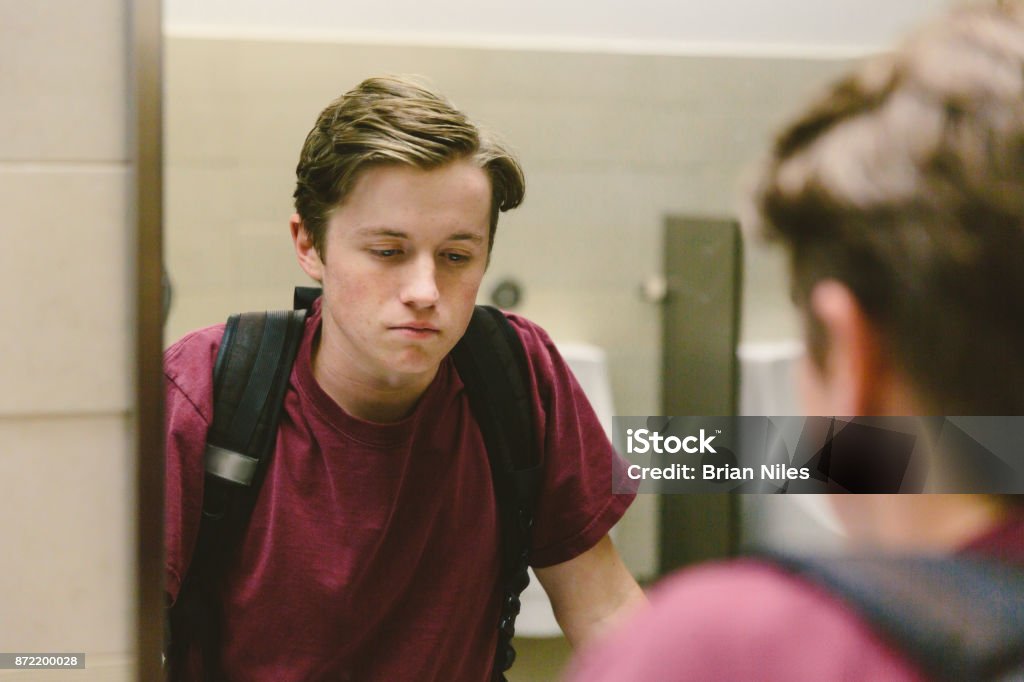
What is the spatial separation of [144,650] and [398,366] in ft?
1.17

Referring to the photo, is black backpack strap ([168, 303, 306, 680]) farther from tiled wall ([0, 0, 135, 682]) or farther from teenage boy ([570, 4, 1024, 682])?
teenage boy ([570, 4, 1024, 682])

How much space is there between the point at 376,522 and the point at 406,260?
0.89 feet

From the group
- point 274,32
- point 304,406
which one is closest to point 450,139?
point 274,32

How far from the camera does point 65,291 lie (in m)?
0.84

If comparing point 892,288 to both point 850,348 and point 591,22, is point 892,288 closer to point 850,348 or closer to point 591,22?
point 850,348

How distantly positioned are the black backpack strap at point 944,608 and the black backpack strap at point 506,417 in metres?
0.53

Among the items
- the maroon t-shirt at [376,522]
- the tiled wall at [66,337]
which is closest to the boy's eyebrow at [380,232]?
the maroon t-shirt at [376,522]

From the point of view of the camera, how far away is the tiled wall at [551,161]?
2.88 feet

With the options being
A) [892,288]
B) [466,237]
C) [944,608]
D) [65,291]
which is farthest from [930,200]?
[65,291]

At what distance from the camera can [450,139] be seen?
0.87 m

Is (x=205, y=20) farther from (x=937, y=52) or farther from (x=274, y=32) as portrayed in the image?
(x=937, y=52)

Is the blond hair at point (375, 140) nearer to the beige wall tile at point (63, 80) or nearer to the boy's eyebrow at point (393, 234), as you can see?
the boy's eyebrow at point (393, 234)

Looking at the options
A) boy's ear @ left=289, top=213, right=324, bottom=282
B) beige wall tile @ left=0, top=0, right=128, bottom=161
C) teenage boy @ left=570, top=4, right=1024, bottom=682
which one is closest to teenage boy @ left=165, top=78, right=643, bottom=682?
boy's ear @ left=289, top=213, right=324, bottom=282

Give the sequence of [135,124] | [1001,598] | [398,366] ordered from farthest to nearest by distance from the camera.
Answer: [398,366], [135,124], [1001,598]
